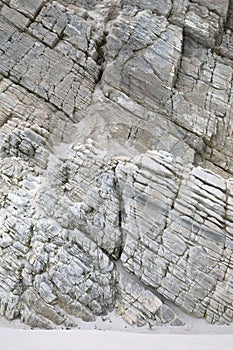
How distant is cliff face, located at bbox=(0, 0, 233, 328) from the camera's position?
13219mm

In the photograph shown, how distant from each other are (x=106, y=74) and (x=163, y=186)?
5.61 metres

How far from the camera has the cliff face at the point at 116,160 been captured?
13.2 meters

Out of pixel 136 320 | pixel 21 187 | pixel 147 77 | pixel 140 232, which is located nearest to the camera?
pixel 136 320

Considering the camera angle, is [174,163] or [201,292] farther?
[174,163]

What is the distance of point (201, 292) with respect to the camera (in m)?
13.1

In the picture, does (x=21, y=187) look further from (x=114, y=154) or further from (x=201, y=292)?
(x=201, y=292)

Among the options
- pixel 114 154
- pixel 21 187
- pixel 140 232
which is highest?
pixel 114 154

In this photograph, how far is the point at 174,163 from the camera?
46.7 ft

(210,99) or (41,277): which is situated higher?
(210,99)

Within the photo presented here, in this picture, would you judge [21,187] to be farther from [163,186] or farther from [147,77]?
[147,77]

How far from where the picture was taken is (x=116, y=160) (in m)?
Result: 14.5

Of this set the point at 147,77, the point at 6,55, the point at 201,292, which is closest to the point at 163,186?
the point at 201,292

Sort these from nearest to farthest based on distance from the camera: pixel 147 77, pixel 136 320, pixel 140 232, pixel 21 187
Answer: pixel 136 320, pixel 140 232, pixel 21 187, pixel 147 77

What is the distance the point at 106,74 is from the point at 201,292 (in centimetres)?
920
